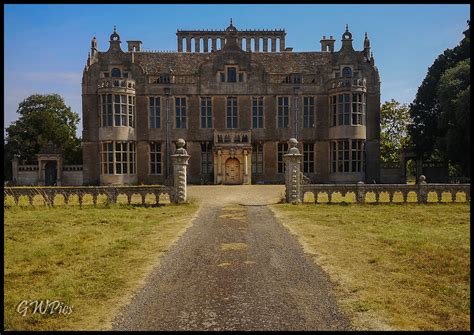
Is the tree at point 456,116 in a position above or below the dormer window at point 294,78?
below

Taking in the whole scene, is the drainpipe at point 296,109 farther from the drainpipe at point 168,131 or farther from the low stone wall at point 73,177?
the low stone wall at point 73,177

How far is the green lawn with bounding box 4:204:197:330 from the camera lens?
627 cm

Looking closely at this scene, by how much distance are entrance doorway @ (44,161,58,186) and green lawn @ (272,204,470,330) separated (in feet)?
101

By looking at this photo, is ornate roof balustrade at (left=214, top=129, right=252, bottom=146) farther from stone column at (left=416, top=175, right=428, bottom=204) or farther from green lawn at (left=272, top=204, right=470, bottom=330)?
green lawn at (left=272, top=204, right=470, bottom=330)

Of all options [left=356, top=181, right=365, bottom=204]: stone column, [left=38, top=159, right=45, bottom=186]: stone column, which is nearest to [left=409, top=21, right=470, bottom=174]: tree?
[left=356, top=181, right=365, bottom=204]: stone column

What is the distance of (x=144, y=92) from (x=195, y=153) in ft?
23.7

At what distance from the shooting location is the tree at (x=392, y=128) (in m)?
58.3

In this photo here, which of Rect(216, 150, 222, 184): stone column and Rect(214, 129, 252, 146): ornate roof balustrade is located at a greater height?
Rect(214, 129, 252, 146): ornate roof balustrade

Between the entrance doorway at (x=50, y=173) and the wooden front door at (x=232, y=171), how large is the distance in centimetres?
1731

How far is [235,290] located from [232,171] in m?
29.6

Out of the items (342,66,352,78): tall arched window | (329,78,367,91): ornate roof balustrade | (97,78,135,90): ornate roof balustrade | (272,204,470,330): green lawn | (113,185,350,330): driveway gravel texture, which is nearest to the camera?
(113,185,350,330): driveway gravel texture

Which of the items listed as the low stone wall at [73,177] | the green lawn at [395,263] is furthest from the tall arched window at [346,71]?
the low stone wall at [73,177]

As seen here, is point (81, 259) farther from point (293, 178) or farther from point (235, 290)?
point (293, 178)

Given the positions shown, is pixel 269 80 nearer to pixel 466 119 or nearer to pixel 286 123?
pixel 286 123
